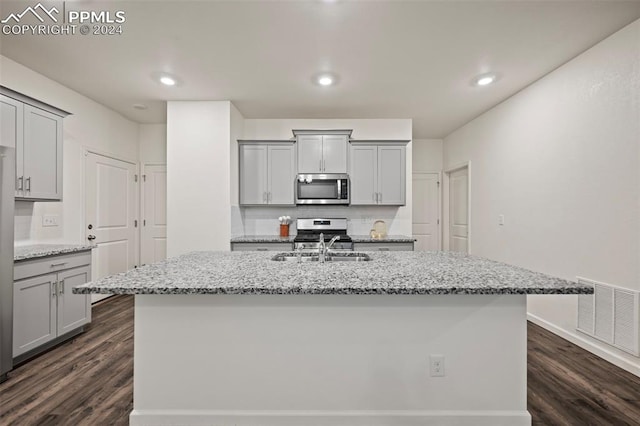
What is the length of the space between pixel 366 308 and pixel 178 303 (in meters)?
1.02

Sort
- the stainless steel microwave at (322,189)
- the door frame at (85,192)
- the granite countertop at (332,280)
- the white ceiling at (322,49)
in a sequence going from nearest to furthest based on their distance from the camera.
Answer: the granite countertop at (332,280)
the white ceiling at (322,49)
the door frame at (85,192)
the stainless steel microwave at (322,189)

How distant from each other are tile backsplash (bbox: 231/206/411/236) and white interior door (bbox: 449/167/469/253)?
3.71 ft

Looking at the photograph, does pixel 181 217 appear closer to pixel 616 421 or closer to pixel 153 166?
pixel 153 166

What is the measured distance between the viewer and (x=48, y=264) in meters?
2.66

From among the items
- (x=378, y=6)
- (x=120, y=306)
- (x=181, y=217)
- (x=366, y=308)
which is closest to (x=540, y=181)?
(x=378, y=6)

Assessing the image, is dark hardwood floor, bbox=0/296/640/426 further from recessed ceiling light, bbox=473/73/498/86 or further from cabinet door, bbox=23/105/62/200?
recessed ceiling light, bbox=473/73/498/86

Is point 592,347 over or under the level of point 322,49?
under

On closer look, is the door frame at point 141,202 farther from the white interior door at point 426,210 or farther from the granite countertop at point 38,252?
the white interior door at point 426,210

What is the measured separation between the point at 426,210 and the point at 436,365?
14.8ft

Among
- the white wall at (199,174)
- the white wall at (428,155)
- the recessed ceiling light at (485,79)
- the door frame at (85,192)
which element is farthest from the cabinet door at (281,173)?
the white wall at (428,155)

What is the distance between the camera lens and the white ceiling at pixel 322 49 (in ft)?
7.27

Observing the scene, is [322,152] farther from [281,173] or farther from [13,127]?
[13,127]

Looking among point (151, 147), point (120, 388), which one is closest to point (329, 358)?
point (120, 388)

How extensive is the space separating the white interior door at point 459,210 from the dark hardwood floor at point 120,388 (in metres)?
2.40
